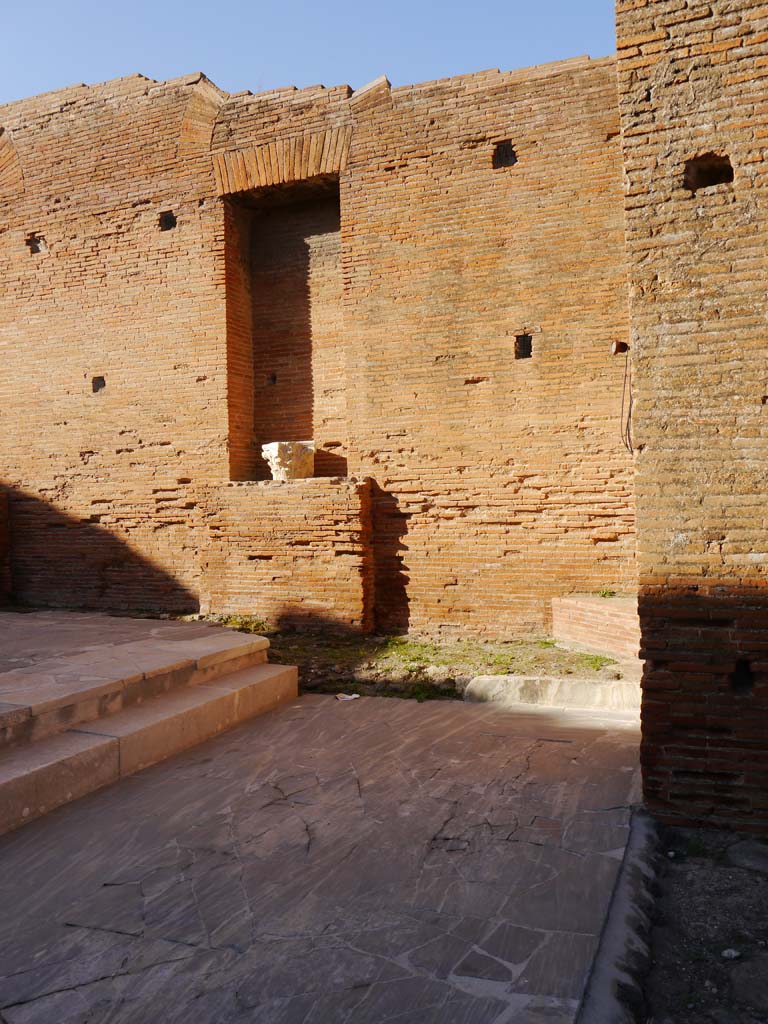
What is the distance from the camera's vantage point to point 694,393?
3.27 metres

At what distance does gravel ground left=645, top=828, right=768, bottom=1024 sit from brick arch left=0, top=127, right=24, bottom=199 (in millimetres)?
10187

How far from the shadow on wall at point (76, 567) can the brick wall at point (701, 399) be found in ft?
20.9

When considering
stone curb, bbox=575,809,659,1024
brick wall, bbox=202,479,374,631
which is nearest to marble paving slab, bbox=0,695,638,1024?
stone curb, bbox=575,809,659,1024

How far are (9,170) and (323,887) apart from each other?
995cm

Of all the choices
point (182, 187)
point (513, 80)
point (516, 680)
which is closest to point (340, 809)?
point (516, 680)

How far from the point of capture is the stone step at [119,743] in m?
3.36

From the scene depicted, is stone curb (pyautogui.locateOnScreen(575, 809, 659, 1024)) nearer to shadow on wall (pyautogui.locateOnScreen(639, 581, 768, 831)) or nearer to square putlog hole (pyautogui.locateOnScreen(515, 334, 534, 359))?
shadow on wall (pyautogui.locateOnScreen(639, 581, 768, 831))

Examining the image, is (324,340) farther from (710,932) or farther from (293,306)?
(710,932)

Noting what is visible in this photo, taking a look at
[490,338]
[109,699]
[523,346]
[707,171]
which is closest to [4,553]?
[109,699]

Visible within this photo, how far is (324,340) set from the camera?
8.59 m

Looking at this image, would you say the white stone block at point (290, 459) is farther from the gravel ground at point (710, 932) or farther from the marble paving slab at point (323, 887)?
the gravel ground at point (710, 932)

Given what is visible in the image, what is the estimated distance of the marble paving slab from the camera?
7.00 ft

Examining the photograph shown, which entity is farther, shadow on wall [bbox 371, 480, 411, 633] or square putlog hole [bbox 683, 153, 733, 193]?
shadow on wall [bbox 371, 480, 411, 633]

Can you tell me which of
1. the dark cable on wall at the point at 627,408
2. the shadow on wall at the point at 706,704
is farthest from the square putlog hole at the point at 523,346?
the shadow on wall at the point at 706,704
